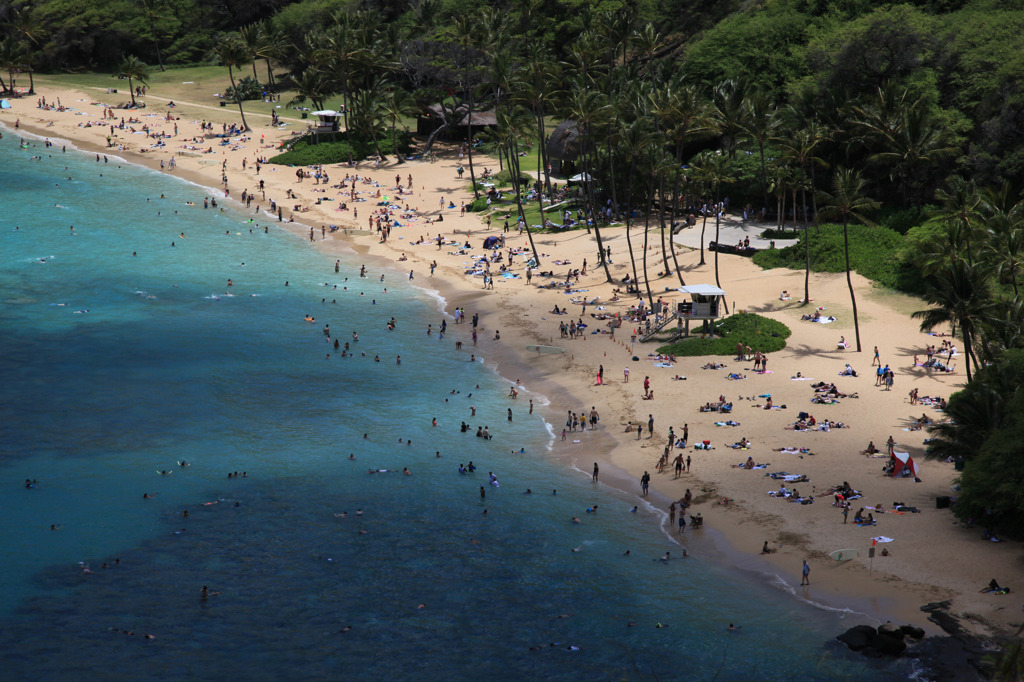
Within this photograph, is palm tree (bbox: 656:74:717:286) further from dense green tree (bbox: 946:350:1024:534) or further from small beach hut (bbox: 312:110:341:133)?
small beach hut (bbox: 312:110:341:133)

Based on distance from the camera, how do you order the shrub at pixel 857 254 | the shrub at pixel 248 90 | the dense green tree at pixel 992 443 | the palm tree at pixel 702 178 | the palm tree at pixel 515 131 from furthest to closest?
the shrub at pixel 248 90
the palm tree at pixel 515 131
the palm tree at pixel 702 178
the shrub at pixel 857 254
the dense green tree at pixel 992 443

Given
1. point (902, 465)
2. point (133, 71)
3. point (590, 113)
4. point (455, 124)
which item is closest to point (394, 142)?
point (455, 124)

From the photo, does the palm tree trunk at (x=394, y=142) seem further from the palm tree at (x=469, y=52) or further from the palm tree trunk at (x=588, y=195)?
the palm tree trunk at (x=588, y=195)

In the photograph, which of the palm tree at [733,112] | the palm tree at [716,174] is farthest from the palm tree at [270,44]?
the palm tree at [733,112]

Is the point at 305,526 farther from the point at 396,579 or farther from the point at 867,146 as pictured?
the point at 867,146

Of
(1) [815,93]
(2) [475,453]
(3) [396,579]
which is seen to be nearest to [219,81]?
(1) [815,93]

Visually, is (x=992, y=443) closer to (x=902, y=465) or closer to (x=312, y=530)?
(x=902, y=465)
